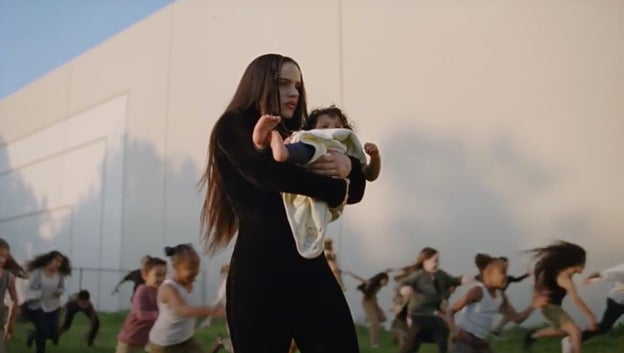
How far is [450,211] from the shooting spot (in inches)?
392

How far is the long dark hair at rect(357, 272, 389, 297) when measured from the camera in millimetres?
9820

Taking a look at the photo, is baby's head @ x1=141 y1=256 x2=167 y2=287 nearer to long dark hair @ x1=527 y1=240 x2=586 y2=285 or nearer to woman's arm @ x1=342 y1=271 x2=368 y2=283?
long dark hair @ x1=527 y1=240 x2=586 y2=285

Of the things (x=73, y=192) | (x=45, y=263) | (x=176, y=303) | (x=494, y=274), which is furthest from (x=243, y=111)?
(x=73, y=192)

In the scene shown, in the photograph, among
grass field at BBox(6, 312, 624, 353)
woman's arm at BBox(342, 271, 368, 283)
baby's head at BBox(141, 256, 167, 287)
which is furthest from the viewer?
woman's arm at BBox(342, 271, 368, 283)

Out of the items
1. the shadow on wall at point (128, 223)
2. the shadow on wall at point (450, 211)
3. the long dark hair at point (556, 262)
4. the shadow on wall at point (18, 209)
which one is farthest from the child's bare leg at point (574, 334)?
the shadow on wall at point (18, 209)

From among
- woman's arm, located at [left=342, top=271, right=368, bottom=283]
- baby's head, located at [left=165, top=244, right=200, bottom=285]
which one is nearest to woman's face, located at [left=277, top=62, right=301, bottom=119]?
baby's head, located at [left=165, top=244, right=200, bottom=285]

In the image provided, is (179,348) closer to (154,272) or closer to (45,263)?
(154,272)

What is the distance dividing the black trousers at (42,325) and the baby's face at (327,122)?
6.69 meters

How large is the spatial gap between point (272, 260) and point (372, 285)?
837 cm

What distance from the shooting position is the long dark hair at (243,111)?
1916mm

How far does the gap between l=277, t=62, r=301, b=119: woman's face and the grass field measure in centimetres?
649

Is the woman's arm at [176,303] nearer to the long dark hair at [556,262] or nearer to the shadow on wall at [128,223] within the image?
the long dark hair at [556,262]

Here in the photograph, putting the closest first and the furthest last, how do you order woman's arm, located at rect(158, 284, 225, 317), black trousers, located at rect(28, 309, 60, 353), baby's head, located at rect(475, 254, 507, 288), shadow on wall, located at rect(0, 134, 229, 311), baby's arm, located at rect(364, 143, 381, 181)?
1. baby's arm, located at rect(364, 143, 381, 181)
2. woman's arm, located at rect(158, 284, 225, 317)
3. baby's head, located at rect(475, 254, 507, 288)
4. black trousers, located at rect(28, 309, 60, 353)
5. shadow on wall, located at rect(0, 134, 229, 311)

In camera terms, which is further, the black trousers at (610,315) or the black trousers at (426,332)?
the black trousers at (610,315)
